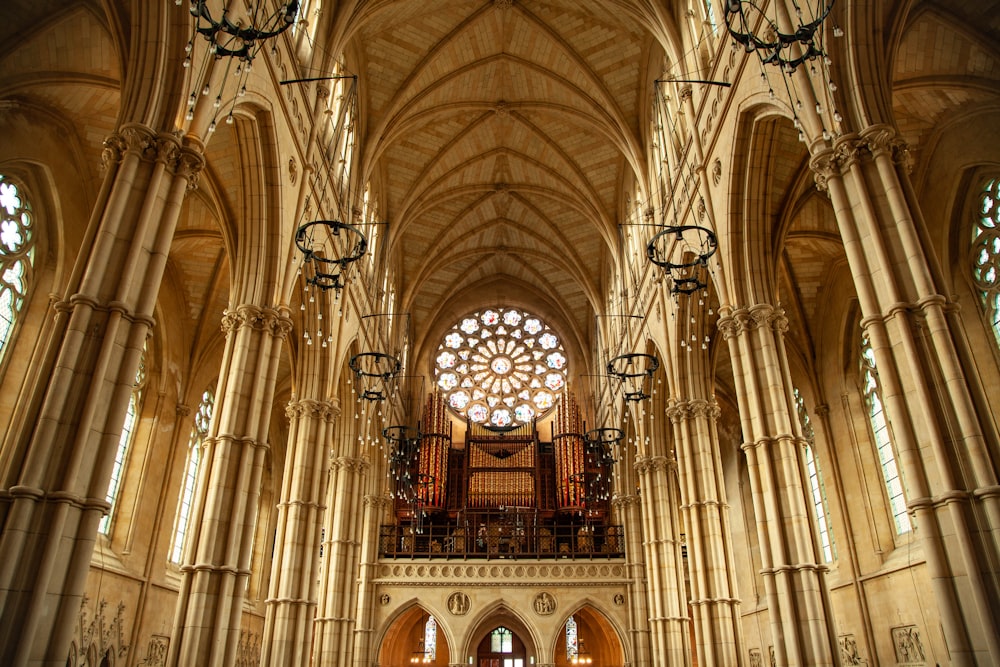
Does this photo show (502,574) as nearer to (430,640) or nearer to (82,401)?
(430,640)

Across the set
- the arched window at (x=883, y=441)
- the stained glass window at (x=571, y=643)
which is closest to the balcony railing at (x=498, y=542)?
the stained glass window at (x=571, y=643)

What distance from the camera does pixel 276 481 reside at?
2911cm

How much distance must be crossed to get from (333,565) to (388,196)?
13567mm

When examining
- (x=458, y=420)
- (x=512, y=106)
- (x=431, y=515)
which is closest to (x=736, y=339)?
(x=512, y=106)

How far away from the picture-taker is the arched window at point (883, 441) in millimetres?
18547

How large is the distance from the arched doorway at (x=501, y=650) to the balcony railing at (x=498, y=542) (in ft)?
13.6

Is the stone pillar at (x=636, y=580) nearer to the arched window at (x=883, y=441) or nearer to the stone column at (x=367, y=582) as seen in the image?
the stone column at (x=367, y=582)

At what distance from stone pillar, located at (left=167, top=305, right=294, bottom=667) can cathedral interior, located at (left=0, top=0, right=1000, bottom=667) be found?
0.07 meters

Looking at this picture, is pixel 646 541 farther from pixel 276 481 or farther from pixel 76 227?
pixel 76 227

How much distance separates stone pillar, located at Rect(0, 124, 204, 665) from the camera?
7.40m

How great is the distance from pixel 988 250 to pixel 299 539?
54.9 ft

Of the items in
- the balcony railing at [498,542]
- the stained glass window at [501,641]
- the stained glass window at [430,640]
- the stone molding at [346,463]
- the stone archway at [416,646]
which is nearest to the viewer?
the stone molding at [346,463]

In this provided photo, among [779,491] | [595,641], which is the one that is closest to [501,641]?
[595,641]

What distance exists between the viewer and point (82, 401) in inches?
324
